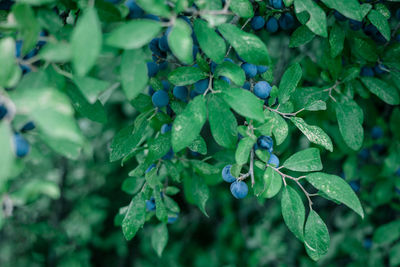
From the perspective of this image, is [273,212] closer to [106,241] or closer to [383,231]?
[383,231]

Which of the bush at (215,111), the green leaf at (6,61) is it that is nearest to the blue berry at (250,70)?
the bush at (215,111)

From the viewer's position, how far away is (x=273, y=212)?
2469mm

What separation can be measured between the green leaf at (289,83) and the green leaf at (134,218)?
0.50 meters

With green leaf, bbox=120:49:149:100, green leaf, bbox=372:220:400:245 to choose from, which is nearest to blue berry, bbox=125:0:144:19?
green leaf, bbox=120:49:149:100

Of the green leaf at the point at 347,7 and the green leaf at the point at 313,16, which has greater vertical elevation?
the green leaf at the point at 347,7

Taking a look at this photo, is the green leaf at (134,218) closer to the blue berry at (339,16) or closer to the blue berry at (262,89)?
the blue berry at (262,89)

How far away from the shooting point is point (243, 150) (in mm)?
774

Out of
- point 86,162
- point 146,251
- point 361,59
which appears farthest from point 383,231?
point 86,162

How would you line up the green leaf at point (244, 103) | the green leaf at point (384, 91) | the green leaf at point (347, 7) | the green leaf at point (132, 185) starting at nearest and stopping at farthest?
the green leaf at point (244, 103), the green leaf at point (347, 7), the green leaf at point (384, 91), the green leaf at point (132, 185)

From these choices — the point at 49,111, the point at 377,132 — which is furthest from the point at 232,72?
the point at 377,132

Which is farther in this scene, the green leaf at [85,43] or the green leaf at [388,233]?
the green leaf at [388,233]

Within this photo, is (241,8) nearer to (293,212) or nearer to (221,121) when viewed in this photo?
(221,121)

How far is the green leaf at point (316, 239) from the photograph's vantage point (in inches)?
33.3

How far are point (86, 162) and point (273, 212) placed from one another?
1.53 meters
